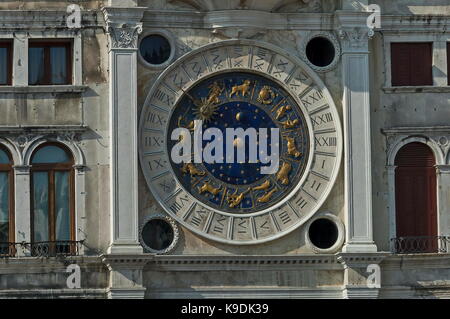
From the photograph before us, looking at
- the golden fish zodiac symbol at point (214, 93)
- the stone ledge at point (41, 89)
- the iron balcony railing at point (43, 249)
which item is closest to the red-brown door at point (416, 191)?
the golden fish zodiac symbol at point (214, 93)

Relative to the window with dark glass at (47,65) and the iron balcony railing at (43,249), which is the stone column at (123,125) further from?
the window with dark glass at (47,65)

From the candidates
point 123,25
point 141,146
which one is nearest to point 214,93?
point 141,146

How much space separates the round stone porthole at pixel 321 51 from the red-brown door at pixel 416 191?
234 centimetres

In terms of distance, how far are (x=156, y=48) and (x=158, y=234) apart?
3.78 meters

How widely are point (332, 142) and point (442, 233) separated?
2.94 metres

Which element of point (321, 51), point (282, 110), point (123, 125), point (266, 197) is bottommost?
point (266, 197)

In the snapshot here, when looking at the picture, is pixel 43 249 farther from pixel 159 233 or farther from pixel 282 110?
pixel 282 110

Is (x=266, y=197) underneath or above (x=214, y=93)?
underneath

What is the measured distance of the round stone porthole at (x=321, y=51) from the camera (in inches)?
2085

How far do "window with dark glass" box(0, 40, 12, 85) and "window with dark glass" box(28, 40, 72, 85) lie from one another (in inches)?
15.9

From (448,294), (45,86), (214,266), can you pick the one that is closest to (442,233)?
(448,294)

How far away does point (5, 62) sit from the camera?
172 ft

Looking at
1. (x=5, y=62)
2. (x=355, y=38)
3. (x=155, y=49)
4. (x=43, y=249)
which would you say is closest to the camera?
(x=43, y=249)

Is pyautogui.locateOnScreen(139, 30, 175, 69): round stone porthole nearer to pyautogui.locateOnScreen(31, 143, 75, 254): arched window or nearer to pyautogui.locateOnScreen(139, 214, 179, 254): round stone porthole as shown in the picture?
pyautogui.locateOnScreen(31, 143, 75, 254): arched window
